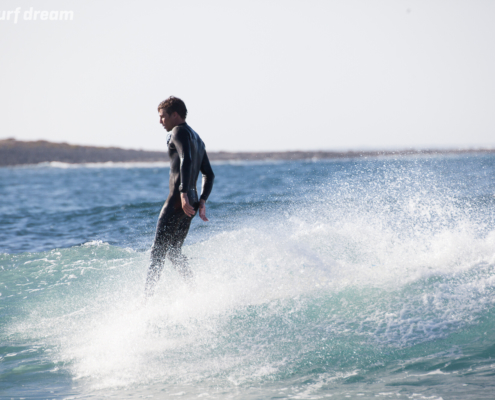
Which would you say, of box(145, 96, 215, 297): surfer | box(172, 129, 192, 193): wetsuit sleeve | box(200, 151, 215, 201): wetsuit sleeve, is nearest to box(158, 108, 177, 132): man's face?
box(145, 96, 215, 297): surfer

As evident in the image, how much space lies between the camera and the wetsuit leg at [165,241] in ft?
15.5

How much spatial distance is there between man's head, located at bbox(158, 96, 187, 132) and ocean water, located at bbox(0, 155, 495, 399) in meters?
1.75

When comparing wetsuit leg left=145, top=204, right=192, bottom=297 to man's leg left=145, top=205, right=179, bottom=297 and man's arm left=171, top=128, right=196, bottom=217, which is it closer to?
man's leg left=145, top=205, right=179, bottom=297

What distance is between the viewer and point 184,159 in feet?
15.1

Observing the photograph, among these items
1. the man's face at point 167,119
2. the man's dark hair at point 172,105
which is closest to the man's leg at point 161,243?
→ the man's face at point 167,119

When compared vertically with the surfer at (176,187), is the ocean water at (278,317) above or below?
below

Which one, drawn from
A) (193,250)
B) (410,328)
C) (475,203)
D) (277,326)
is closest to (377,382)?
(410,328)

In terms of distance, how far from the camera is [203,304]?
4.75 meters

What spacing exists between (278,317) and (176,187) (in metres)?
1.68

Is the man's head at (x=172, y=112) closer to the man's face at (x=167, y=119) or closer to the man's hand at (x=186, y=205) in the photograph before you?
the man's face at (x=167, y=119)

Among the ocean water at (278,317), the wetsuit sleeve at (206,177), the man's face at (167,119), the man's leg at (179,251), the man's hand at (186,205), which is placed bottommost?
the ocean water at (278,317)

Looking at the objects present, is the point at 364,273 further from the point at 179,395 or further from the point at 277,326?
the point at 179,395

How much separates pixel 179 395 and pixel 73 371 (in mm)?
1098

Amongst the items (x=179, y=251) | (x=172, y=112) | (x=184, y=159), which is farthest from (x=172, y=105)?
(x=179, y=251)
